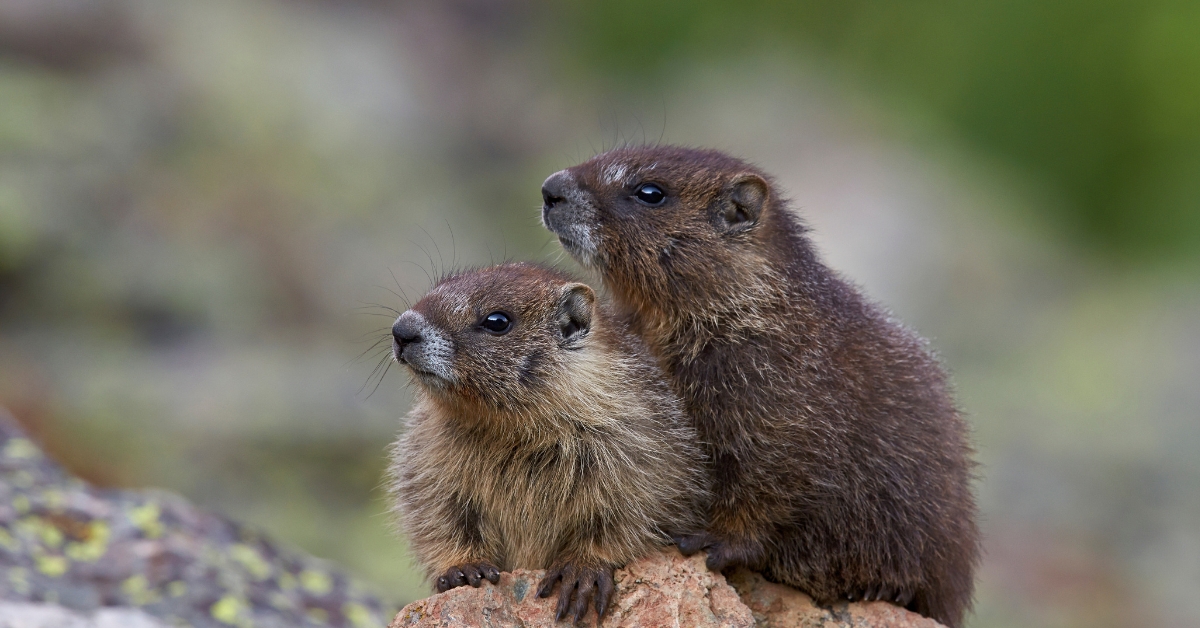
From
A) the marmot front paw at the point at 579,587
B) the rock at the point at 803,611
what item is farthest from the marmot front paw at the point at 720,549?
the marmot front paw at the point at 579,587

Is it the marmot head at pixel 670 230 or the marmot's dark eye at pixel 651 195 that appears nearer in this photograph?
the marmot head at pixel 670 230

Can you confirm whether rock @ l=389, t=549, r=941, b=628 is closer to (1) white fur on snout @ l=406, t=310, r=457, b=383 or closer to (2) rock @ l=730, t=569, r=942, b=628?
(2) rock @ l=730, t=569, r=942, b=628

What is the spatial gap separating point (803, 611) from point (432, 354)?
2070mm

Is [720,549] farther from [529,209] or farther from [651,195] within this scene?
[529,209]

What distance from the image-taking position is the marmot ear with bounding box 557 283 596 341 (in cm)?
556

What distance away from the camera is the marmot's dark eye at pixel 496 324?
5.46 meters

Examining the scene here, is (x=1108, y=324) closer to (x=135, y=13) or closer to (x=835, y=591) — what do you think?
(x=835, y=591)

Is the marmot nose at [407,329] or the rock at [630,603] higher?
the marmot nose at [407,329]

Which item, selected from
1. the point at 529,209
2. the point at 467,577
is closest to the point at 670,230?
the point at 467,577

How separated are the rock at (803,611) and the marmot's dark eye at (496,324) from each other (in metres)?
1.54

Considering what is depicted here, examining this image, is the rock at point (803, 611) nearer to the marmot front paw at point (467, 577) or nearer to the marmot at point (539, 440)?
the marmot at point (539, 440)

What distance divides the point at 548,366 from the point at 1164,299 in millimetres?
13960

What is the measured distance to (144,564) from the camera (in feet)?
20.1

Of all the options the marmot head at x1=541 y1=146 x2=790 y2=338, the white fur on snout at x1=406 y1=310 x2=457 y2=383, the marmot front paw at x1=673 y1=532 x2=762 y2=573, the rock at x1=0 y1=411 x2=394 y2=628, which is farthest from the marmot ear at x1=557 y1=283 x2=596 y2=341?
the rock at x1=0 y1=411 x2=394 y2=628
